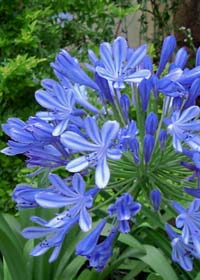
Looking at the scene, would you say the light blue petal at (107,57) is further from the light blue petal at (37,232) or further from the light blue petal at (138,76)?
the light blue petal at (37,232)

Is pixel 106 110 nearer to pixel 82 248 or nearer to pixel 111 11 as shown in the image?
pixel 82 248

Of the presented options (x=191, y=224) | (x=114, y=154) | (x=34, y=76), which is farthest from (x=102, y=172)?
(x=34, y=76)

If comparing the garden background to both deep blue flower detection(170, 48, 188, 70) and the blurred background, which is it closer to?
the blurred background

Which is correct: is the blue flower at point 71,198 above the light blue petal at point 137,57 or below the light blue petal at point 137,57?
below

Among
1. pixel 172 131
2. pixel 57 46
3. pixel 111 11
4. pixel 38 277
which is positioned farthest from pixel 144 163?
pixel 111 11

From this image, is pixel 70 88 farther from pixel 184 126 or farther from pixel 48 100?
pixel 184 126

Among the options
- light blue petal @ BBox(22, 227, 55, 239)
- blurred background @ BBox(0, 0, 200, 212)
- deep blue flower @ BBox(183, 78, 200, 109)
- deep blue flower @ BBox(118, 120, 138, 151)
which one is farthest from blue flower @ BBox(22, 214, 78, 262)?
blurred background @ BBox(0, 0, 200, 212)

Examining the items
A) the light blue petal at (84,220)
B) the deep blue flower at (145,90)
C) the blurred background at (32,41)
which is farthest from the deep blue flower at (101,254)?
the blurred background at (32,41)
